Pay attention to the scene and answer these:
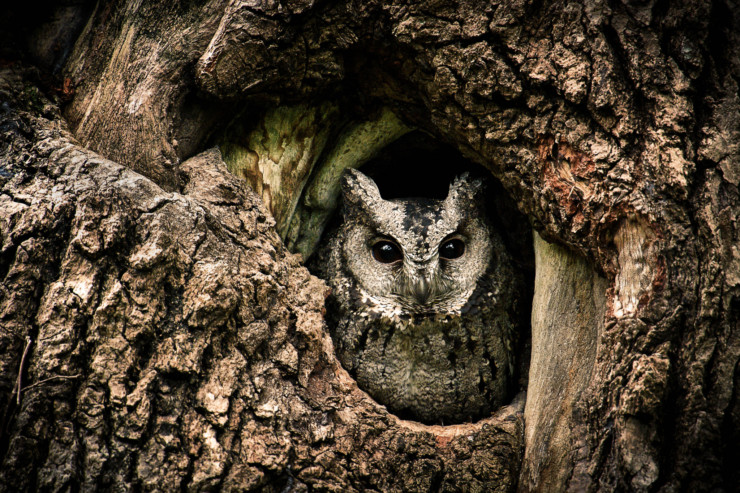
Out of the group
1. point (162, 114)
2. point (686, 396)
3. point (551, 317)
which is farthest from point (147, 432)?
point (686, 396)

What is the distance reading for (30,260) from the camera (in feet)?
5.47

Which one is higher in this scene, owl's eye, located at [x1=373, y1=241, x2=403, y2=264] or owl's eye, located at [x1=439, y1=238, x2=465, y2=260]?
owl's eye, located at [x1=439, y1=238, x2=465, y2=260]

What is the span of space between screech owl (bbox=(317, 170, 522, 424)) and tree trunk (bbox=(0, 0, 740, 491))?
0.62 feet

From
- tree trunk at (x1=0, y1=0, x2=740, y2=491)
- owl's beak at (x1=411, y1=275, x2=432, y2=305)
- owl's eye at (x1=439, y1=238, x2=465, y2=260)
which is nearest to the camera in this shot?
tree trunk at (x1=0, y1=0, x2=740, y2=491)

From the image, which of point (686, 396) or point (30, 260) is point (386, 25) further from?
point (686, 396)

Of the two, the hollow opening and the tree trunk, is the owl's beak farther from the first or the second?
the tree trunk

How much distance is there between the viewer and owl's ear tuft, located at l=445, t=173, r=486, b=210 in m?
2.46

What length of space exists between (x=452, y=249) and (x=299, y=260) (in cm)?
74

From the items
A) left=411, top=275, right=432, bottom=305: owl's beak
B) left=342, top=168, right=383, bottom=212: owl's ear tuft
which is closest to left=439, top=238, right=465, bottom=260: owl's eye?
left=411, top=275, right=432, bottom=305: owl's beak

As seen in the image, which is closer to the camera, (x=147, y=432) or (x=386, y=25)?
(x=147, y=432)

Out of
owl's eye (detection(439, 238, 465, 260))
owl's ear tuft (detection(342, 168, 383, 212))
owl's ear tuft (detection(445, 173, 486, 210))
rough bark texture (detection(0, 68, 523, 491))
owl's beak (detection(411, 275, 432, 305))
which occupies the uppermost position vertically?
owl's ear tuft (detection(445, 173, 486, 210))

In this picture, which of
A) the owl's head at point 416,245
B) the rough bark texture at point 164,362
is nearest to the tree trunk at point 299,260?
the rough bark texture at point 164,362

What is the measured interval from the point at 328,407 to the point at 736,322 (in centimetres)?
134

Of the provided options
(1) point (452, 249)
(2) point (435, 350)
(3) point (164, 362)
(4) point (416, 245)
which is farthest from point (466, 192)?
(3) point (164, 362)
